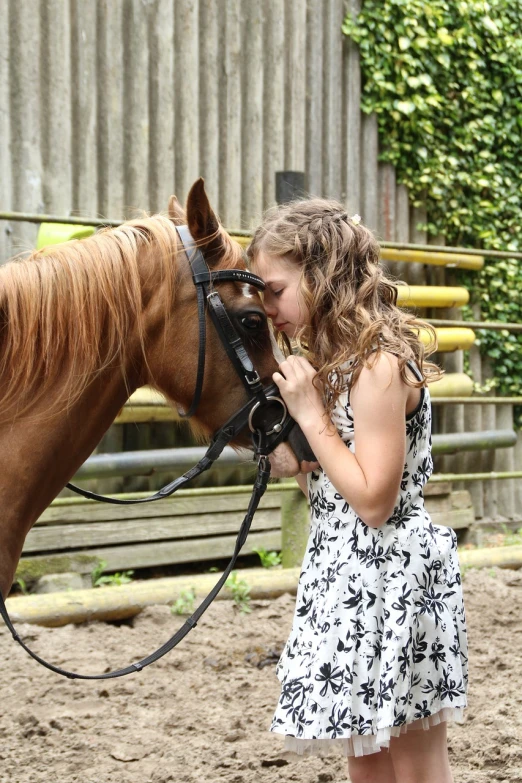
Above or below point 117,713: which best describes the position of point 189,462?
above

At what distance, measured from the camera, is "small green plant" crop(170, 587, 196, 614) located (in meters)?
3.81

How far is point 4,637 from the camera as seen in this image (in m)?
3.44

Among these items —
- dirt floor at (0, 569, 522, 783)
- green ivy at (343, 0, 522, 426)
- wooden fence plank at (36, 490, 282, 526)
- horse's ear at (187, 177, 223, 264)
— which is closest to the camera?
horse's ear at (187, 177, 223, 264)

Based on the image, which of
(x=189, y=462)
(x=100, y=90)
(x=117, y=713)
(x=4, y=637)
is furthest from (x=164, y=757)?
(x=100, y=90)

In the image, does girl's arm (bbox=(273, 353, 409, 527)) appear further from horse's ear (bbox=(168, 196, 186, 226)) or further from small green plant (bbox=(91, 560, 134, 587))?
small green plant (bbox=(91, 560, 134, 587))

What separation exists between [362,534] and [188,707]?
1578 millimetres

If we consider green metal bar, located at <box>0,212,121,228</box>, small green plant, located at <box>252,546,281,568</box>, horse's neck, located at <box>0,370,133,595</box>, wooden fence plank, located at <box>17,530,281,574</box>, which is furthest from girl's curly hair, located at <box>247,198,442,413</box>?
small green plant, located at <box>252,546,281,568</box>

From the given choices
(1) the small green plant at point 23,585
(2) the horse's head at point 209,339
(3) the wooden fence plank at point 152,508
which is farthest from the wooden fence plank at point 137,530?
(2) the horse's head at point 209,339

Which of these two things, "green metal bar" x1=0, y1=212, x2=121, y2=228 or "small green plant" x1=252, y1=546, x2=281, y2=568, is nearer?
"green metal bar" x1=0, y1=212, x2=121, y2=228

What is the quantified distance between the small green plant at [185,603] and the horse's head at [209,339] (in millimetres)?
2071

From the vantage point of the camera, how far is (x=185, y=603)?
3.85 metres

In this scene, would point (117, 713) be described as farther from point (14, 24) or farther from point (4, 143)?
point (14, 24)

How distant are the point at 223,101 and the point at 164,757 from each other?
3.57 m

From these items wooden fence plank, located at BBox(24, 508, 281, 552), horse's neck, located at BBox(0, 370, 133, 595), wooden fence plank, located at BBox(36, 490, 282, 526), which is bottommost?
wooden fence plank, located at BBox(24, 508, 281, 552)
